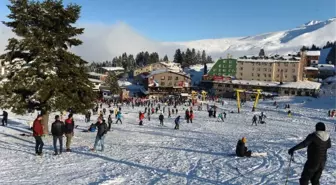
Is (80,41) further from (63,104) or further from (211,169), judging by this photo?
(211,169)

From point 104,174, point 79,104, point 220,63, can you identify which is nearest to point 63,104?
point 79,104

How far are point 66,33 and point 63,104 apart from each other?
4.45 m

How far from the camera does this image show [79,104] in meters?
22.5

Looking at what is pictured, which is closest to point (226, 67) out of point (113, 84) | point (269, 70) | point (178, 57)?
point (269, 70)

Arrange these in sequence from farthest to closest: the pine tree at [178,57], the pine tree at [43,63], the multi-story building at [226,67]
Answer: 1. the pine tree at [178,57]
2. the multi-story building at [226,67]
3. the pine tree at [43,63]

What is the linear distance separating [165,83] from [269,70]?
101 ft

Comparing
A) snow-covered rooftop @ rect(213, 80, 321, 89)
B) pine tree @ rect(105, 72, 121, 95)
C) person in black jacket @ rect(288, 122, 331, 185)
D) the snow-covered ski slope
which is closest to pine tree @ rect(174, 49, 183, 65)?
snow-covered rooftop @ rect(213, 80, 321, 89)

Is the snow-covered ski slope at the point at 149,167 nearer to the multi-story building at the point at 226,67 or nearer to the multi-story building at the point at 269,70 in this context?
the multi-story building at the point at 269,70

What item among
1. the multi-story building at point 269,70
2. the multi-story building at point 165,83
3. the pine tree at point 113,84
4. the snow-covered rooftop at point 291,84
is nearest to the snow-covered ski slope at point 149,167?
the snow-covered rooftop at point 291,84

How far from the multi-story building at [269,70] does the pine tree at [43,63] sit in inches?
3545

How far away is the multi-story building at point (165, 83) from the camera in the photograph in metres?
99.7

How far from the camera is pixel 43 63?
864 inches

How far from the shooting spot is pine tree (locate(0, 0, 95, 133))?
21.4 metres

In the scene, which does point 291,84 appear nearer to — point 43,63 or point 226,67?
point 226,67
